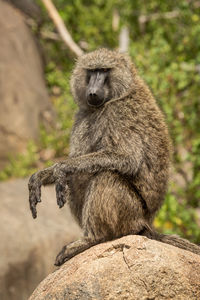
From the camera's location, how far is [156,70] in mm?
9500

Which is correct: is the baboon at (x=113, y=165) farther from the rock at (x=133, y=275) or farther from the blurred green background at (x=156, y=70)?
the blurred green background at (x=156, y=70)

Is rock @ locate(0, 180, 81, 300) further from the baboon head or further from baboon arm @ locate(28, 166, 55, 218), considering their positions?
the baboon head

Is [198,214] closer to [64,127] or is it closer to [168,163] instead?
[64,127]

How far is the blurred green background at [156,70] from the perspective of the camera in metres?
8.73

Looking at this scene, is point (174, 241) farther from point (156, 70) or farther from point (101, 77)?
point (156, 70)

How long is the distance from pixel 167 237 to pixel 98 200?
66 centimetres

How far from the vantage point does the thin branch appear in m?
11.6

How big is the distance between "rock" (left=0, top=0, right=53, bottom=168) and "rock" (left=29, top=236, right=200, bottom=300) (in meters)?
6.70

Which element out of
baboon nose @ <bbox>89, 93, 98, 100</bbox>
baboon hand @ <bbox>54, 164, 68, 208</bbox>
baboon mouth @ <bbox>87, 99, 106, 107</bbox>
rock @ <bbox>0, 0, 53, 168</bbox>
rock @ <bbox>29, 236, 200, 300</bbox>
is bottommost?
rock @ <bbox>29, 236, 200, 300</bbox>

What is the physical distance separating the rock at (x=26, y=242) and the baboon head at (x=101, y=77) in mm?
2600

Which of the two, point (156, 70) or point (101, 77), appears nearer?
point (101, 77)

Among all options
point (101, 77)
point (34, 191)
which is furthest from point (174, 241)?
point (101, 77)

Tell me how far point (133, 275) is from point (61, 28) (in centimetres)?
896

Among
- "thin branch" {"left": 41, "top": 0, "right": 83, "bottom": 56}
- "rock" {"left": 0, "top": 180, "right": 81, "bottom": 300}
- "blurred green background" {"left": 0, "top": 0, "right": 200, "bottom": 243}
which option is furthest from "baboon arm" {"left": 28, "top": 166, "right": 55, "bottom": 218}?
"thin branch" {"left": 41, "top": 0, "right": 83, "bottom": 56}
